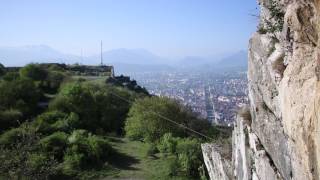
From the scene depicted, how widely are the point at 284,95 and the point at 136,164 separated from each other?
2662 cm

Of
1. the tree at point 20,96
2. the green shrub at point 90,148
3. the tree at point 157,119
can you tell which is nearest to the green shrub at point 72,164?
the green shrub at point 90,148

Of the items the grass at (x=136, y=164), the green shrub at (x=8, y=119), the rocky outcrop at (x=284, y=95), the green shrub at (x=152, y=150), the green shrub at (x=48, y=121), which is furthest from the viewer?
the green shrub at (x=8, y=119)

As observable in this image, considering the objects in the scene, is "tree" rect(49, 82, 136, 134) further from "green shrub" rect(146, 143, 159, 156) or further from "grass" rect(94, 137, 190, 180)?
"green shrub" rect(146, 143, 159, 156)

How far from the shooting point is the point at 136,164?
113ft

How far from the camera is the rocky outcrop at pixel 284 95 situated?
25.4 ft

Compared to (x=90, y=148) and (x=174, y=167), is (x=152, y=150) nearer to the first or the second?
(x=90, y=148)

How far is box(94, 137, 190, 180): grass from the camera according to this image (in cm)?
3147

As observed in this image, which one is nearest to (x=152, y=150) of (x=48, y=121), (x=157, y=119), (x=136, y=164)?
(x=136, y=164)

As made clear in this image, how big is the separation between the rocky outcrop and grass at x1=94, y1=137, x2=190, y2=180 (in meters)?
19.0

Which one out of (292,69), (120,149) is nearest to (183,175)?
(120,149)

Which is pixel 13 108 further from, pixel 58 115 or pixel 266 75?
pixel 266 75

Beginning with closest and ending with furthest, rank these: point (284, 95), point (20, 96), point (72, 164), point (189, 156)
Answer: point (284, 95) → point (189, 156) → point (72, 164) → point (20, 96)

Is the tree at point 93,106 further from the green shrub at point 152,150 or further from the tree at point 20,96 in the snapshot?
the green shrub at point 152,150

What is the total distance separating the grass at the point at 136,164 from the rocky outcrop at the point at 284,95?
62.2ft
